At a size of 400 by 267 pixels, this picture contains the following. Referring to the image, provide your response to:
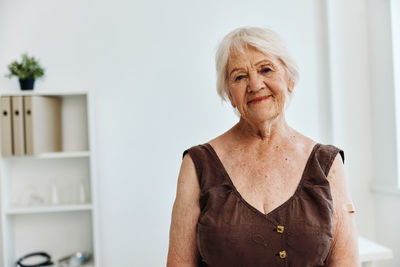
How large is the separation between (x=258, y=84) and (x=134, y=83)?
1.91 m

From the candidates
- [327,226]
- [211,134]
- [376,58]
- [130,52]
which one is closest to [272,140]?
[327,226]

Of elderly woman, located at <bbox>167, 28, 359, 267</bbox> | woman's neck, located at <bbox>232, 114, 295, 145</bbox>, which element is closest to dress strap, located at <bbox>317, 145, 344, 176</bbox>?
elderly woman, located at <bbox>167, 28, 359, 267</bbox>

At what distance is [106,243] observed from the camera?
300cm

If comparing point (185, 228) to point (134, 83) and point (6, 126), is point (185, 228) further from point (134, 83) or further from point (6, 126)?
point (134, 83)

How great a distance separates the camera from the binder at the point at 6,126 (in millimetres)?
2617

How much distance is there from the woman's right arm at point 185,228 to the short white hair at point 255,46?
14.7 inches

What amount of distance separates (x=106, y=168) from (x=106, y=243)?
550mm

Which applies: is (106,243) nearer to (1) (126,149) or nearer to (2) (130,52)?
(1) (126,149)

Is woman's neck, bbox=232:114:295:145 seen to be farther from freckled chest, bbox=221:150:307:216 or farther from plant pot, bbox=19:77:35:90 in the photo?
plant pot, bbox=19:77:35:90

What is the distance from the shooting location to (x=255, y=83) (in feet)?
4.16

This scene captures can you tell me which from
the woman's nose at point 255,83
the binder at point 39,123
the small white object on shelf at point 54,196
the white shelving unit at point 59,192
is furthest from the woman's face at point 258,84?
the small white object on shelf at point 54,196

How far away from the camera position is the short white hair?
1277 mm

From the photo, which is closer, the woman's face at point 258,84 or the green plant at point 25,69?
the woman's face at point 258,84

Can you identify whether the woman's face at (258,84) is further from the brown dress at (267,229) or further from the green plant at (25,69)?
the green plant at (25,69)
